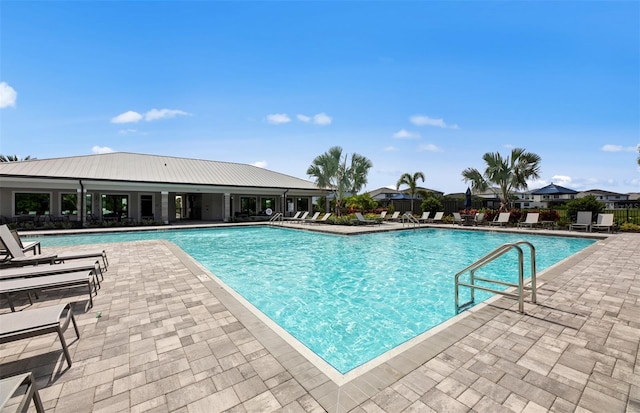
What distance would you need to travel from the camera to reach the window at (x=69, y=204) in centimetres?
1847

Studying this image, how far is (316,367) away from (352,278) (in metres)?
4.93

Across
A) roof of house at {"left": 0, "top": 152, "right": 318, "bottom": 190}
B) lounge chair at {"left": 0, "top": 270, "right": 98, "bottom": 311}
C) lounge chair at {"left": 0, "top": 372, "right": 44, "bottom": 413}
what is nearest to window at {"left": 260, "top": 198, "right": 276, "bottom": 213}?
roof of house at {"left": 0, "top": 152, "right": 318, "bottom": 190}

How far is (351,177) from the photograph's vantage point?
21.7 metres

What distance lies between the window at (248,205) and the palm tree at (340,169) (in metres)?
7.21

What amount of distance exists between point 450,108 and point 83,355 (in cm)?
1828

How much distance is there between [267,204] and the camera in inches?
1057

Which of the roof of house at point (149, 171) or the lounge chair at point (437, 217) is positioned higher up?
the roof of house at point (149, 171)

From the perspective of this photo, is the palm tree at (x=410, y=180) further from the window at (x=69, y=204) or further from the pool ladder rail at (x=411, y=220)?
the window at (x=69, y=204)

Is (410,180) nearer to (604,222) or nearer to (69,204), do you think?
(604,222)

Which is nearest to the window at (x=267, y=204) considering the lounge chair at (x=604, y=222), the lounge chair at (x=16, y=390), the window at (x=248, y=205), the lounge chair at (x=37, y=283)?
the window at (x=248, y=205)

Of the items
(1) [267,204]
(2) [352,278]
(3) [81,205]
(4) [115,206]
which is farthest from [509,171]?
(3) [81,205]

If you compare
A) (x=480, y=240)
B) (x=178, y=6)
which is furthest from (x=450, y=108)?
(x=178, y=6)

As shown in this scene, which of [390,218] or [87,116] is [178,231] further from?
[390,218]

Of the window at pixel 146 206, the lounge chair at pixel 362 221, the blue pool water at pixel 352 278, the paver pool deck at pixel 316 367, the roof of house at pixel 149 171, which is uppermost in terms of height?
the roof of house at pixel 149 171
